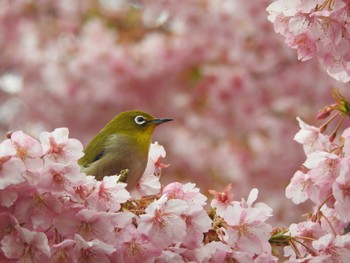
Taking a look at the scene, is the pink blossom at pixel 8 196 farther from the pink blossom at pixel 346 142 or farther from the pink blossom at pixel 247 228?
the pink blossom at pixel 346 142

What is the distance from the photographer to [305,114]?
A: 275 inches

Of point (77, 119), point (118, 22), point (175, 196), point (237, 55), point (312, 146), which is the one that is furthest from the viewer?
point (118, 22)

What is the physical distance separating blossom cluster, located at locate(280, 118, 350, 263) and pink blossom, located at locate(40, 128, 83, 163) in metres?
0.62

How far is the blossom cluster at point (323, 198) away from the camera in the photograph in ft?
6.55

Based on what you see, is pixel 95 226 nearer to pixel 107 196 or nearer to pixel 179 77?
pixel 107 196

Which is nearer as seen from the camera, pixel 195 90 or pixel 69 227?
pixel 69 227

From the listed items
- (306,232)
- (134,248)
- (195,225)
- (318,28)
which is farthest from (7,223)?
(318,28)

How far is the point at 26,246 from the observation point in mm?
1692

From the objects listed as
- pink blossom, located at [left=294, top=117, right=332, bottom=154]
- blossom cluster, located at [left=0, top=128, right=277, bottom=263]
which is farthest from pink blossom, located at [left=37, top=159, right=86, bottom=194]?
pink blossom, located at [left=294, top=117, right=332, bottom=154]

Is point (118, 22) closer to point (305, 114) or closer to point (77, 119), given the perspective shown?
point (77, 119)

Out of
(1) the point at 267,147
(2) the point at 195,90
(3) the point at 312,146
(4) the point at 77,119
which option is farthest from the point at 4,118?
(3) the point at 312,146

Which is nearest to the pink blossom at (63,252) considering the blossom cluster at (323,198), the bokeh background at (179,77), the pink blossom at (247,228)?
the pink blossom at (247,228)

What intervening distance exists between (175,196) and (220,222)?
14 cm

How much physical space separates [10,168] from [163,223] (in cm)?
37
